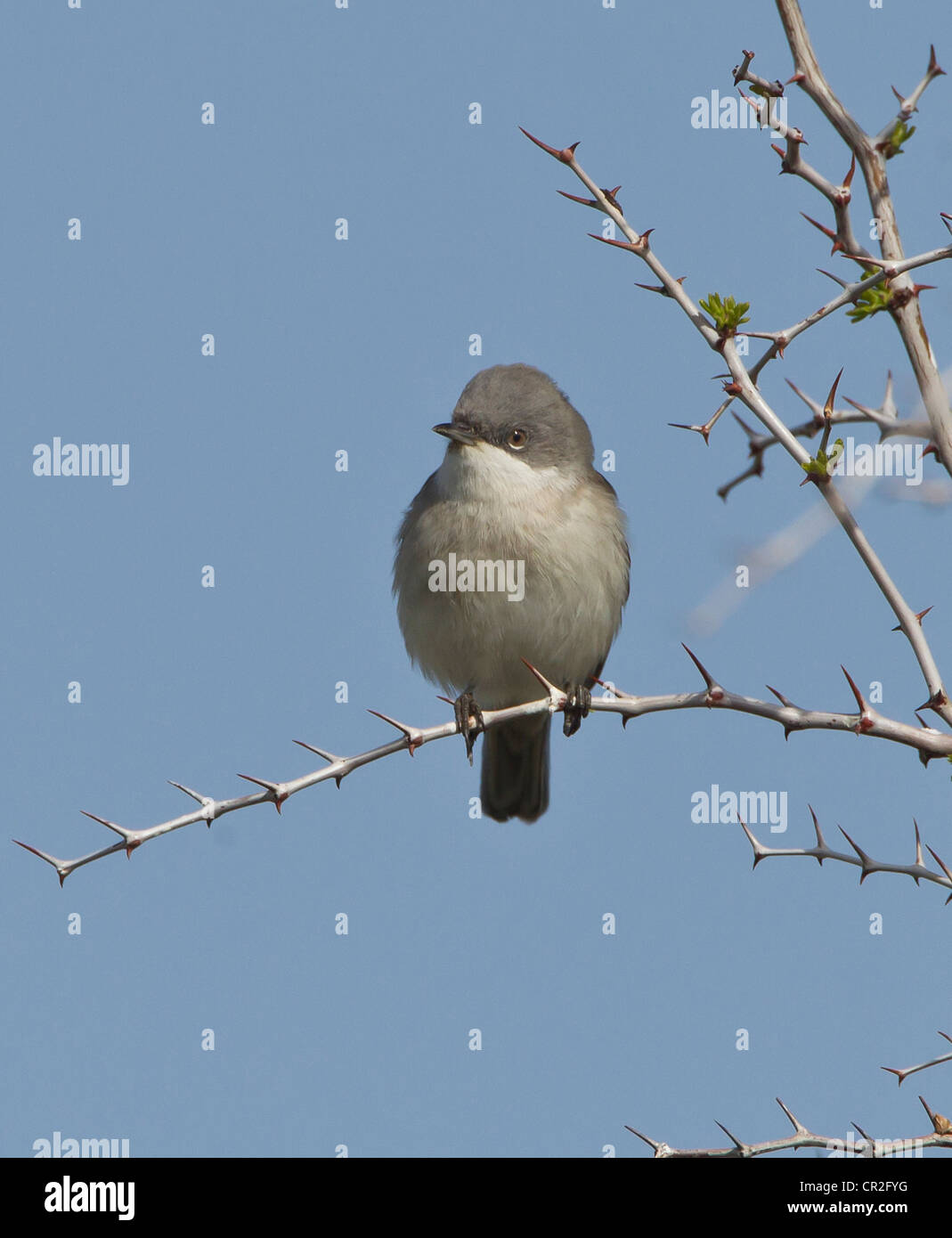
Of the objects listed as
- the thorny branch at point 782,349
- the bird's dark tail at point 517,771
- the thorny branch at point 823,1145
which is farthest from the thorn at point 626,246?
the bird's dark tail at point 517,771

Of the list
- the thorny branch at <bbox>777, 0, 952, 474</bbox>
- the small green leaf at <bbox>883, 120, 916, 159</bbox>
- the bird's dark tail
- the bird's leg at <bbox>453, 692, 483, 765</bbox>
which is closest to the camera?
the thorny branch at <bbox>777, 0, 952, 474</bbox>

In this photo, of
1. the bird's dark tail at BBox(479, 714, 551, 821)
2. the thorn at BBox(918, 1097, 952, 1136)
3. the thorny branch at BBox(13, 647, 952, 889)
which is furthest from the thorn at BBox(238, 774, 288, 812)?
the bird's dark tail at BBox(479, 714, 551, 821)

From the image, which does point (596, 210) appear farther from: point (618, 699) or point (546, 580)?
point (546, 580)

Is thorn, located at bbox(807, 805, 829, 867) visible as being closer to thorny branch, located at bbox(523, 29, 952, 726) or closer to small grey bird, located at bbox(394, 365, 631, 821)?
thorny branch, located at bbox(523, 29, 952, 726)

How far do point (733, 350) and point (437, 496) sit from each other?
375 centimetres

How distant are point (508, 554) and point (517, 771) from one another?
2.12 metres

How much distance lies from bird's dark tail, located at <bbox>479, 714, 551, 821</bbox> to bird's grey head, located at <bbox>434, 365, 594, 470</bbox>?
2.00m

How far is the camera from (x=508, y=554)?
772cm

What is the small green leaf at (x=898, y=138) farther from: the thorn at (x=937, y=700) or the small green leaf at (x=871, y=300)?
the thorn at (x=937, y=700)

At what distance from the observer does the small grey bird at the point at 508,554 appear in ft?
25.4

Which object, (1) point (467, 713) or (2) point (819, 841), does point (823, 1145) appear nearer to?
(2) point (819, 841)

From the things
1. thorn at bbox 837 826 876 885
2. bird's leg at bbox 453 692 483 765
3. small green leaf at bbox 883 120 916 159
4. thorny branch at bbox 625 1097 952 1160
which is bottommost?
thorny branch at bbox 625 1097 952 1160

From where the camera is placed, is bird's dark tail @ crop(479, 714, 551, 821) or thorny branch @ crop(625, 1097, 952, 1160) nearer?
thorny branch @ crop(625, 1097, 952, 1160)

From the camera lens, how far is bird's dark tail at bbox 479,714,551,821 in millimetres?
9273
